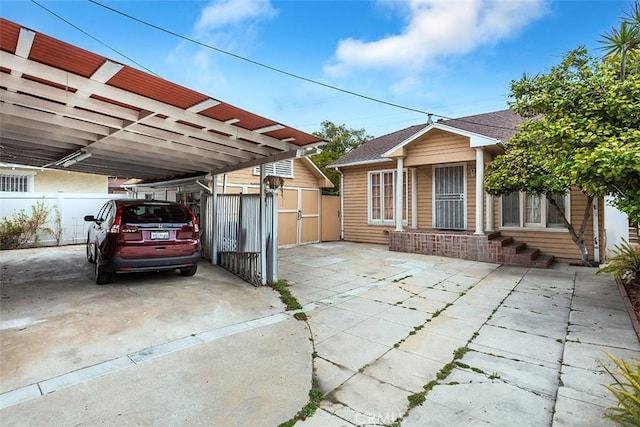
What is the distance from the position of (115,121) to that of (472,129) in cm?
961

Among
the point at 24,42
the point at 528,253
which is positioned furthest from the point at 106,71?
the point at 528,253

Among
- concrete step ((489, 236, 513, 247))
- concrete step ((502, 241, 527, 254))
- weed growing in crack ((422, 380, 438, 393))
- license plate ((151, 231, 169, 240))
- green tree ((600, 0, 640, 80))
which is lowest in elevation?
weed growing in crack ((422, 380, 438, 393))

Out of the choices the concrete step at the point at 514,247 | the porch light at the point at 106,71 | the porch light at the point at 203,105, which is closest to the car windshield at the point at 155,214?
the porch light at the point at 203,105

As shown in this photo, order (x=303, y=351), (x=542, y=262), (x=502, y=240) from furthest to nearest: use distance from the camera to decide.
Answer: (x=502, y=240)
(x=542, y=262)
(x=303, y=351)

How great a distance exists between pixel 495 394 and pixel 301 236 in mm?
10077

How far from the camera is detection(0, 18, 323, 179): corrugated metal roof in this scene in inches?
114

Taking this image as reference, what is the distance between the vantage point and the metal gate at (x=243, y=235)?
6.15m

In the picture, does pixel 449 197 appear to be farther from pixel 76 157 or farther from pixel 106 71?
pixel 76 157

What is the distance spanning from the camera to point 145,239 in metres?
5.41

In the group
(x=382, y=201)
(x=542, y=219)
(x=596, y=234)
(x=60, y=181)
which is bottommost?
(x=596, y=234)

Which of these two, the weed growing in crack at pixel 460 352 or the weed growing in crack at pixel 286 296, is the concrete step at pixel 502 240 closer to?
the weed growing in crack at pixel 286 296

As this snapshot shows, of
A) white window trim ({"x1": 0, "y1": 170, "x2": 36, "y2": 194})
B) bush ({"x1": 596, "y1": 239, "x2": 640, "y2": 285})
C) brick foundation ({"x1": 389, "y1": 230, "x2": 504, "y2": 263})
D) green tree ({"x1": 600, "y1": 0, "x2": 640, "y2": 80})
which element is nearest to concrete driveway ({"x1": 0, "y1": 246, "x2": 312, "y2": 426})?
green tree ({"x1": 600, "y1": 0, "x2": 640, "y2": 80})

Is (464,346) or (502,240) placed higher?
(502,240)

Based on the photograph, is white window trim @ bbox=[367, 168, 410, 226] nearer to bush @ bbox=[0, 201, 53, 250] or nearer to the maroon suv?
the maroon suv
